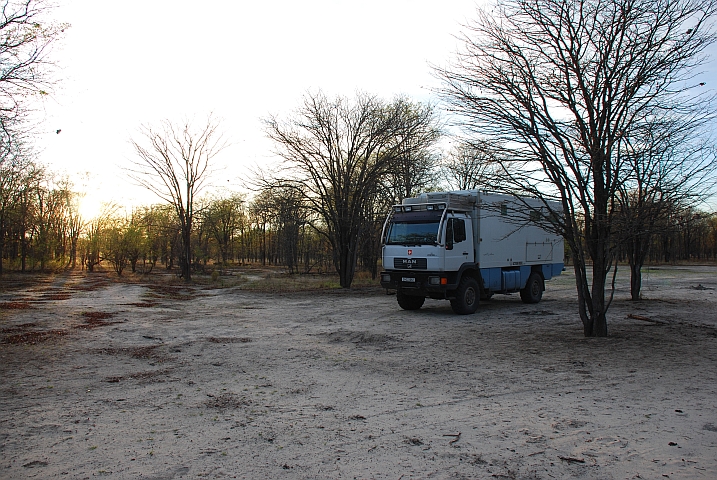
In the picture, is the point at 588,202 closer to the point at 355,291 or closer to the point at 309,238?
the point at 355,291

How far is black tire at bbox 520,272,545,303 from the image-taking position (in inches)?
651

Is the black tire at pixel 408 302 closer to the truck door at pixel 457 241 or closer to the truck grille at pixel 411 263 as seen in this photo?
the truck grille at pixel 411 263

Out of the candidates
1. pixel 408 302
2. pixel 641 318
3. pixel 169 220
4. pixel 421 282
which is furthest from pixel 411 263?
pixel 169 220

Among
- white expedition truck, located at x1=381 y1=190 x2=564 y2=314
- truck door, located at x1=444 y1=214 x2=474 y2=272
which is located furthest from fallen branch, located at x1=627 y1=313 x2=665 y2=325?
truck door, located at x1=444 y1=214 x2=474 y2=272

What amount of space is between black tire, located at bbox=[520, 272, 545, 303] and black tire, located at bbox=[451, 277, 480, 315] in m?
3.11

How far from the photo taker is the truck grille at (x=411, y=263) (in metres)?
13.6

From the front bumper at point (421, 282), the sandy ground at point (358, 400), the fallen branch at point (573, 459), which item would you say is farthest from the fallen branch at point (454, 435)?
the front bumper at point (421, 282)

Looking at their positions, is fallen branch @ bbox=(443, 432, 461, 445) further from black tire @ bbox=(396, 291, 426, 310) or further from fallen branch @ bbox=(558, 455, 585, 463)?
black tire @ bbox=(396, 291, 426, 310)

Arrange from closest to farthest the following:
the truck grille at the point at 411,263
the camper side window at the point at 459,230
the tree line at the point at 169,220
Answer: the truck grille at the point at 411,263, the camper side window at the point at 459,230, the tree line at the point at 169,220

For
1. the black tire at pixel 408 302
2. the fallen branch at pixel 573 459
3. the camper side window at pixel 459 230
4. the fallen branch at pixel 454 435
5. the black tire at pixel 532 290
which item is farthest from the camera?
the black tire at pixel 532 290

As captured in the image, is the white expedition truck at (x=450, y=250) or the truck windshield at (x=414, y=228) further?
the truck windshield at (x=414, y=228)

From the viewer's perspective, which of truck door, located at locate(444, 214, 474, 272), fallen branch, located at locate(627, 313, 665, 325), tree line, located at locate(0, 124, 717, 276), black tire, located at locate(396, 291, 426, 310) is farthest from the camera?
tree line, located at locate(0, 124, 717, 276)

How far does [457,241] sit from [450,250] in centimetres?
41

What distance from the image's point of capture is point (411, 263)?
13.8m
